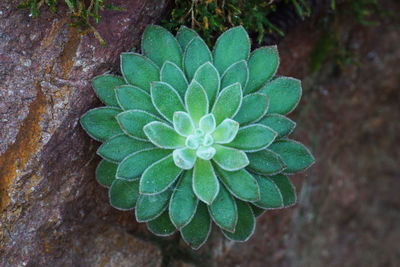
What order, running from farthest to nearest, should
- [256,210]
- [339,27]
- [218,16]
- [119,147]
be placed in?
[339,27] < [218,16] < [256,210] < [119,147]

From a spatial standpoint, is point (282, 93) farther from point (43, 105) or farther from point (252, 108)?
point (43, 105)

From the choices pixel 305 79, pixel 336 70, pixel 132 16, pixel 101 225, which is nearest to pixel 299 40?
pixel 305 79

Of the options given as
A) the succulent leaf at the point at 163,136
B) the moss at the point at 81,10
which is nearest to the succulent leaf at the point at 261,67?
the succulent leaf at the point at 163,136

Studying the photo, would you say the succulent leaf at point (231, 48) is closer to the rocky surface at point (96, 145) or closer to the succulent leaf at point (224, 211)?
the rocky surface at point (96, 145)

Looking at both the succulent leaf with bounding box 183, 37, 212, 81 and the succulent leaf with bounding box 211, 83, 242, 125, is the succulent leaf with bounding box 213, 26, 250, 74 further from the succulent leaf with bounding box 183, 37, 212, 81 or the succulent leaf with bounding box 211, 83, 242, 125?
the succulent leaf with bounding box 211, 83, 242, 125

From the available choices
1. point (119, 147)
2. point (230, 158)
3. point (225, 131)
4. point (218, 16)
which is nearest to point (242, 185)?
point (230, 158)
